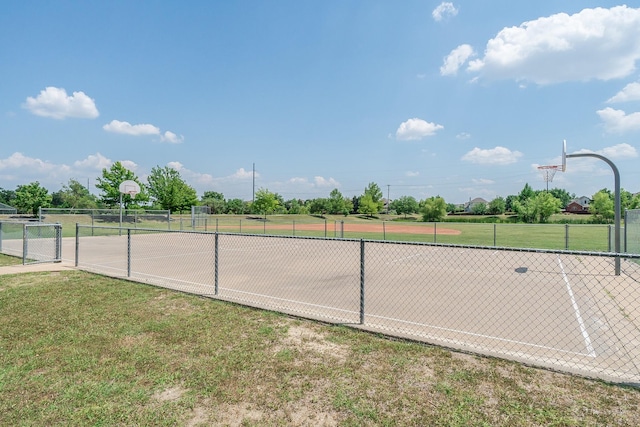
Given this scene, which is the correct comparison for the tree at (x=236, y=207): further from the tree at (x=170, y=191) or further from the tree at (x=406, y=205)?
the tree at (x=406, y=205)

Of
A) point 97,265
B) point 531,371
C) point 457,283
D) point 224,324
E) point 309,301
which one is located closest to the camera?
point 531,371

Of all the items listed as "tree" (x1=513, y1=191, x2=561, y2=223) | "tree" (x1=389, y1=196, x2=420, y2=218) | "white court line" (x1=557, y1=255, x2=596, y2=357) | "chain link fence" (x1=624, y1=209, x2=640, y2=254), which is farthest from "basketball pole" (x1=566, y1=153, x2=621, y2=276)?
"tree" (x1=389, y1=196, x2=420, y2=218)

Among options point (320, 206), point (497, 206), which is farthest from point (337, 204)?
point (497, 206)

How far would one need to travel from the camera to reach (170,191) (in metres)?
51.3

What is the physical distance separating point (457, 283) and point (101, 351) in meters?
7.42

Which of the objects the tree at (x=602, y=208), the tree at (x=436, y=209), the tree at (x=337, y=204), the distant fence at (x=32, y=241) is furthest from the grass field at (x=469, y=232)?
the tree at (x=337, y=204)

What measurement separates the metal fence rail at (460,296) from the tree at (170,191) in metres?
41.8

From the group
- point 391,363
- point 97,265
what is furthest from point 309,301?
point 97,265

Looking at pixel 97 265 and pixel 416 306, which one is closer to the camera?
pixel 416 306

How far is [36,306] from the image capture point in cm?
593

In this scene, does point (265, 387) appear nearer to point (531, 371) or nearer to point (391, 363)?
point (391, 363)

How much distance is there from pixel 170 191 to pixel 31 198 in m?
21.7

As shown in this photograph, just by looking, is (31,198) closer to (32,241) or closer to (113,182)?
(113,182)

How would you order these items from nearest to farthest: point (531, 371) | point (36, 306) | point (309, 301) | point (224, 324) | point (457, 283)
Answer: point (531, 371), point (224, 324), point (36, 306), point (309, 301), point (457, 283)
